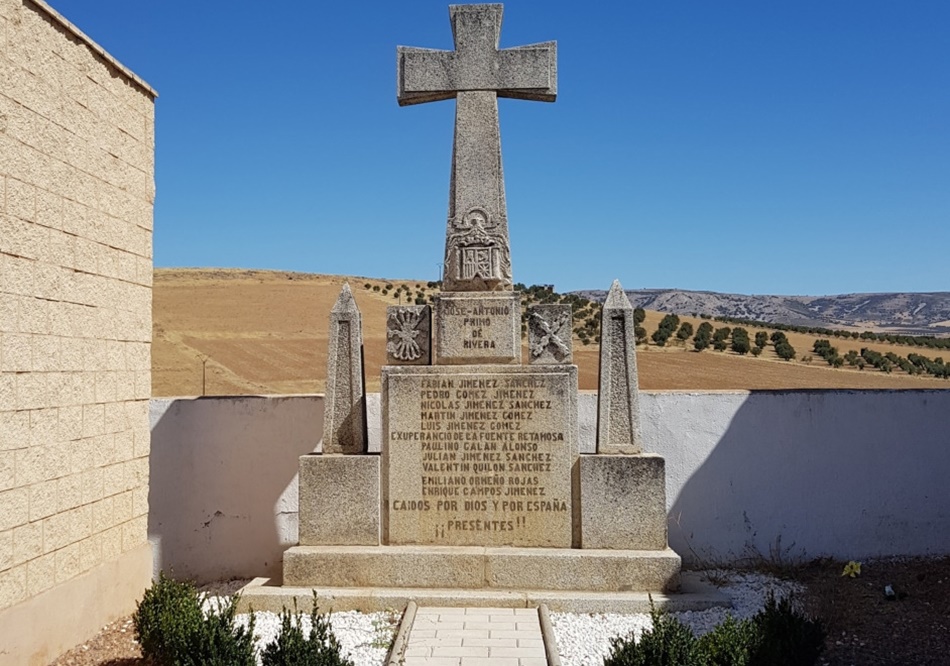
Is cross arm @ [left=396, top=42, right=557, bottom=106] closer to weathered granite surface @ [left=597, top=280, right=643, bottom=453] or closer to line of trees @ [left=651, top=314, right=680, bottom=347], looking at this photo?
weathered granite surface @ [left=597, top=280, right=643, bottom=453]

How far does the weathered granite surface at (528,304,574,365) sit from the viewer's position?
288 inches

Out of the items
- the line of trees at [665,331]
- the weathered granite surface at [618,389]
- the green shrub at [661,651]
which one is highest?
the line of trees at [665,331]

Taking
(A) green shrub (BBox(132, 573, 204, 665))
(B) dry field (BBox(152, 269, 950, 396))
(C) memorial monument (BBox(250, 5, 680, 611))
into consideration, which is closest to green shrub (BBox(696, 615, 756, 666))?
(C) memorial monument (BBox(250, 5, 680, 611))

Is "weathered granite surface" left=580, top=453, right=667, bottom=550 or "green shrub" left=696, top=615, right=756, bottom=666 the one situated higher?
"weathered granite surface" left=580, top=453, right=667, bottom=550

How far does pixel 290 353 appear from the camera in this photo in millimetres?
38250

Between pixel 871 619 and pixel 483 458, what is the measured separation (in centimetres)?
350

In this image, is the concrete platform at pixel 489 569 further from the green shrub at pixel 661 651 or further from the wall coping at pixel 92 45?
the wall coping at pixel 92 45

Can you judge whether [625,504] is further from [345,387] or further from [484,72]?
[484,72]

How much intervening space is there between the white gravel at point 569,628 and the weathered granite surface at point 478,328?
7.58 feet

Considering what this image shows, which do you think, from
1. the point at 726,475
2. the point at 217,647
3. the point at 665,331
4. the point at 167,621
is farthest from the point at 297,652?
the point at 665,331

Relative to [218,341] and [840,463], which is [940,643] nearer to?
[840,463]

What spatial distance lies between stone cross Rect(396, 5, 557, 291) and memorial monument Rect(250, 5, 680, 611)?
1 centimetres

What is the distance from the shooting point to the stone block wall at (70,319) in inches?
206

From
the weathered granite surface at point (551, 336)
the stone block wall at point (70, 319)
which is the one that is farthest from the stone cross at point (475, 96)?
the stone block wall at point (70, 319)
